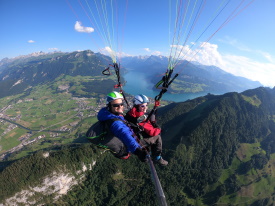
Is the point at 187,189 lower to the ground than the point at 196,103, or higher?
lower

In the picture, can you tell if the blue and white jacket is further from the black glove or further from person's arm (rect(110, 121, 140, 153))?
the black glove

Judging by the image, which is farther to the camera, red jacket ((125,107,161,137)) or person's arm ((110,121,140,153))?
red jacket ((125,107,161,137))

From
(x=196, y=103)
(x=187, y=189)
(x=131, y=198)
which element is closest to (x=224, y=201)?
(x=187, y=189)

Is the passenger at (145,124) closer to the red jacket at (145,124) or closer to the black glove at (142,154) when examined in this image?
the red jacket at (145,124)

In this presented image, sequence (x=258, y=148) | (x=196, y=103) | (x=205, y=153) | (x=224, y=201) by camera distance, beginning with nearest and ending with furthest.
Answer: (x=224, y=201) → (x=205, y=153) → (x=258, y=148) → (x=196, y=103)

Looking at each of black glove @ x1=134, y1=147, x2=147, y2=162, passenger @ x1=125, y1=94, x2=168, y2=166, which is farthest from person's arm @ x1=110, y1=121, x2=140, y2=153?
passenger @ x1=125, y1=94, x2=168, y2=166

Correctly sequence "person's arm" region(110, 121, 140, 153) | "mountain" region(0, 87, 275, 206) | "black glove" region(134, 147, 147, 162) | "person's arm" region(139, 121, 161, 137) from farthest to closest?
1. "mountain" region(0, 87, 275, 206)
2. "person's arm" region(139, 121, 161, 137)
3. "person's arm" region(110, 121, 140, 153)
4. "black glove" region(134, 147, 147, 162)

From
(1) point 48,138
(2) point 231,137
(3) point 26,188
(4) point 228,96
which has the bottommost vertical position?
(1) point 48,138

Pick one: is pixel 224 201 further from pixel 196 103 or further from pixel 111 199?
pixel 196 103
